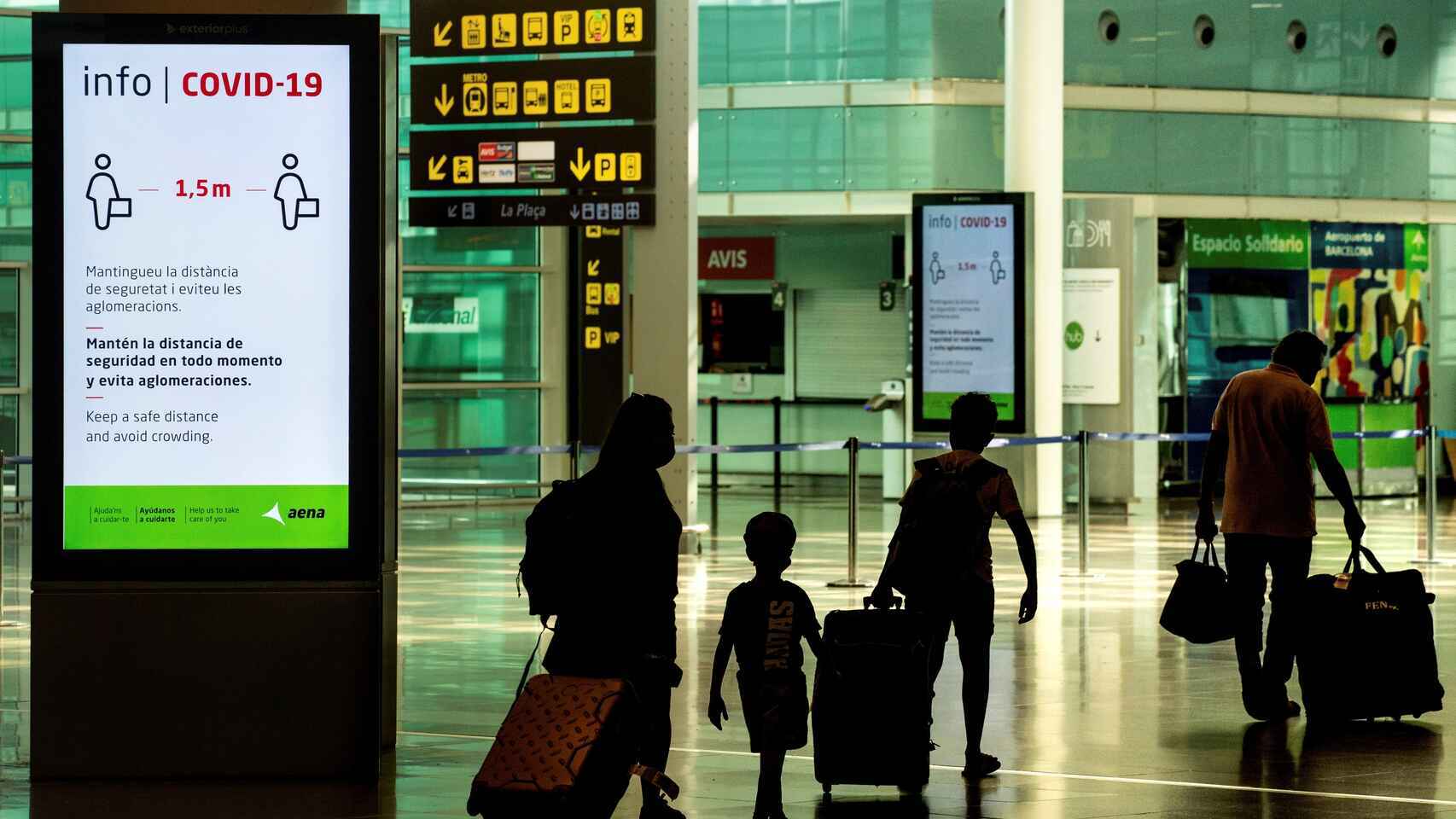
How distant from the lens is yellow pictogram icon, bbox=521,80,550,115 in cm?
1648

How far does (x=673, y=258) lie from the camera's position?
57.2ft

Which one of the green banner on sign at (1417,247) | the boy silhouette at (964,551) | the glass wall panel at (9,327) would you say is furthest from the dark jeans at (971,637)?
the green banner on sign at (1417,247)

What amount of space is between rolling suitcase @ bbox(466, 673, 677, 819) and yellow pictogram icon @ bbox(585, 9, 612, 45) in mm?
10626

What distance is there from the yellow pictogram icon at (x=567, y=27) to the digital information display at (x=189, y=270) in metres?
8.73

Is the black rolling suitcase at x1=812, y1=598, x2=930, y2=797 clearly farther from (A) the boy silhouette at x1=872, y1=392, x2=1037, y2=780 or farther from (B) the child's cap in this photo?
(B) the child's cap

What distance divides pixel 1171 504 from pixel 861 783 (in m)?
16.6

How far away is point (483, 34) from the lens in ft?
54.7


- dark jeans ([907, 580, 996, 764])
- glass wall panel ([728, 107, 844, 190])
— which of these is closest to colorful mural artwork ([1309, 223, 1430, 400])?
glass wall panel ([728, 107, 844, 190])

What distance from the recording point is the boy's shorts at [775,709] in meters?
6.73

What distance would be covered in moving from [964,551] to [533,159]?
30.2 feet

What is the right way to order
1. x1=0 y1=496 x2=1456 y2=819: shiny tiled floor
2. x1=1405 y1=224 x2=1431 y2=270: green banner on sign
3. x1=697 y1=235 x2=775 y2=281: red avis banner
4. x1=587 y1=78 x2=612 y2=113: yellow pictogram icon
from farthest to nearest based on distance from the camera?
x1=697 y1=235 x2=775 y2=281: red avis banner < x1=1405 y1=224 x2=1431 y2=270: green banner on sign < x1=587 y1=78 x2=612 y2=113: yellow pictogram icon < x1=0 y1=496 x2=1456 y2=819: shiny tiled floor

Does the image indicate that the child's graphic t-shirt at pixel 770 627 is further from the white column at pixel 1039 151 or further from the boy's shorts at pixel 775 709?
the white column at pixel 1039 151

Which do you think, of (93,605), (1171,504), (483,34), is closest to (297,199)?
(93,605)

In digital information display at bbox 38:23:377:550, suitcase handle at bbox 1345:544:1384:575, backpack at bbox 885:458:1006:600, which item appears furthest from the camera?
suitcase handle at bbox 1345:544:1384:575
